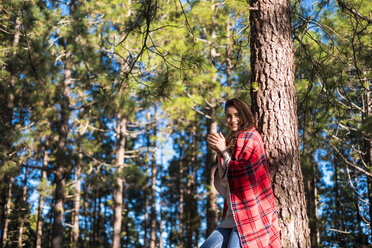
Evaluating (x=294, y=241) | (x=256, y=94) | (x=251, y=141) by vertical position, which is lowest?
(x=294, y=241)

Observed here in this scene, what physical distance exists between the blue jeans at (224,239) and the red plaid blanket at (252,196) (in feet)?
0.16

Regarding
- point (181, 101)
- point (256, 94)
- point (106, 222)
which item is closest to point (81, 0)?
point (181, 101)

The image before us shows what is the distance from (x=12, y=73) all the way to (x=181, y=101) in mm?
4687

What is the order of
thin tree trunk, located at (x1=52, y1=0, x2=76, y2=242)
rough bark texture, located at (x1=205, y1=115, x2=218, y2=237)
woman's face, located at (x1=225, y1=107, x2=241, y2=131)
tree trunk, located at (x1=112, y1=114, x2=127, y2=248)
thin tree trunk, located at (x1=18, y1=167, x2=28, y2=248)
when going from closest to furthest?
woman's face, located at (x1=225, y1=107, x2=241, y2=131), rough bark texture, located at (x1=205, y1=115, x2=218, y2=237), thin tree trunk, located at (x1=52, y1=0, x2=76, y2=242), tree trunk, located at (x1=112, y1=114, x2=127, y2=248), thin tree trunk, located at (x1=18, y1=167, x2=28, y2=248)

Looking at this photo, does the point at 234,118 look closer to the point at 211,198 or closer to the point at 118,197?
the point at 211,198

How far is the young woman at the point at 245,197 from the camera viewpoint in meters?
2.36

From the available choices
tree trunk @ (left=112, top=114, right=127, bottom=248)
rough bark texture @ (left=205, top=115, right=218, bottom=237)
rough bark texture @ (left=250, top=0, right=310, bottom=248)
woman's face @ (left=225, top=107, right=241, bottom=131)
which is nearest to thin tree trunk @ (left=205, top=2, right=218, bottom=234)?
rough bark texture @ (left=205, top=115, right=218, bottom=237)

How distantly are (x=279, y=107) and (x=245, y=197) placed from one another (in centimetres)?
85

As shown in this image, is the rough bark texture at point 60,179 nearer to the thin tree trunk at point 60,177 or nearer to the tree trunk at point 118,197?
the thin tree trunk at point 60,177

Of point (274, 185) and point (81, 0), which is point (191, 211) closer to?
point (81, 0)

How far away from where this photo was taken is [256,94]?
9.70 feet

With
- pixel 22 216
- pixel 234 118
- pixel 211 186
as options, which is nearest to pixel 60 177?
pixel 211 186

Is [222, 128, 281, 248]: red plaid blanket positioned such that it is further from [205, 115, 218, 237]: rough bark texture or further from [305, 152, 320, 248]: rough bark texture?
[205, 115, 218, 237]: rough bark texture

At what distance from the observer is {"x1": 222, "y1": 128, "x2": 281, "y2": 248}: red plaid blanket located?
235cm
